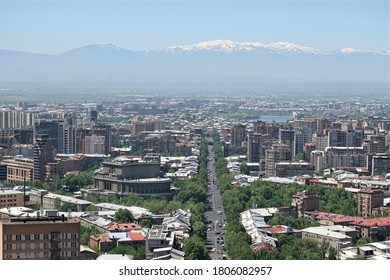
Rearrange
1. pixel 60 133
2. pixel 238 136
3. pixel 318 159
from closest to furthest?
pixel 318 159 < pixel 60 133 < pixel 238 136

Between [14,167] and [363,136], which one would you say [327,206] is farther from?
[363,136]

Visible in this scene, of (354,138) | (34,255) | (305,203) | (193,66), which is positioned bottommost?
(305,203)

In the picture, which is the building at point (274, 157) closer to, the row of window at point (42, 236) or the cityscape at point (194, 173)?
the cityscape at point (194, 173)

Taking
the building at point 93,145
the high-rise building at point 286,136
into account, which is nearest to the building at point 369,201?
the building at point 93,145

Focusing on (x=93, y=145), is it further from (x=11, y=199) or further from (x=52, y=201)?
(x=11, y=199)

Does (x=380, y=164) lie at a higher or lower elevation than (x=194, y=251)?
lower

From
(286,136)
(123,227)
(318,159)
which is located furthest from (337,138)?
(123,227)
